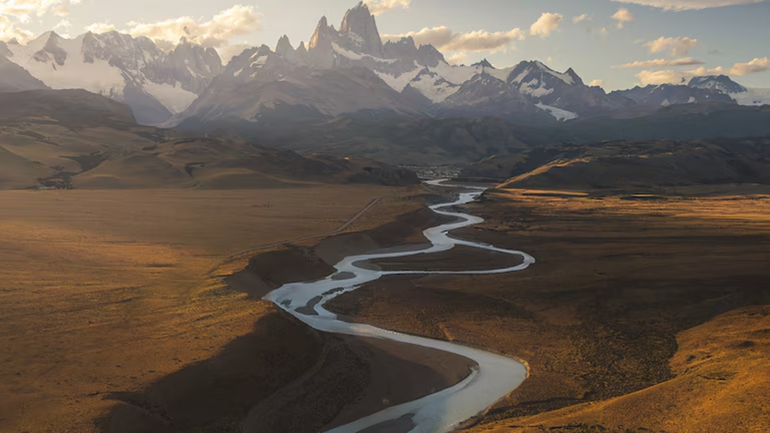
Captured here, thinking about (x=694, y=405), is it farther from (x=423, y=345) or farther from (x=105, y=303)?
(x=105, y=303)

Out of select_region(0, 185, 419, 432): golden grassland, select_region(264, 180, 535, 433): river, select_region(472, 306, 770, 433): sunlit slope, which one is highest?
select_region(0, 185, 419, 432): golden grassland

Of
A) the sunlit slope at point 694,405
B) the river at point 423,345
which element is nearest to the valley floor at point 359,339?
the sunlit slope at point 694,405

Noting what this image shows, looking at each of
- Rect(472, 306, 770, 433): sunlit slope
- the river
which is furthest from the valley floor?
the river

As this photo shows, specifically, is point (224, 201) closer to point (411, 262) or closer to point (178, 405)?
point (411, 262)

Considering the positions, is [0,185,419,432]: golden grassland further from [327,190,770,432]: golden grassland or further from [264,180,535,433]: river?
[327,190,770,432]: golden grassland

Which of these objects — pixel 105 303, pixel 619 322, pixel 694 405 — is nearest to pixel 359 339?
pixel 105 303

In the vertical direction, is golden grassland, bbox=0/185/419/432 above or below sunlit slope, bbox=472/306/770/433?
above
